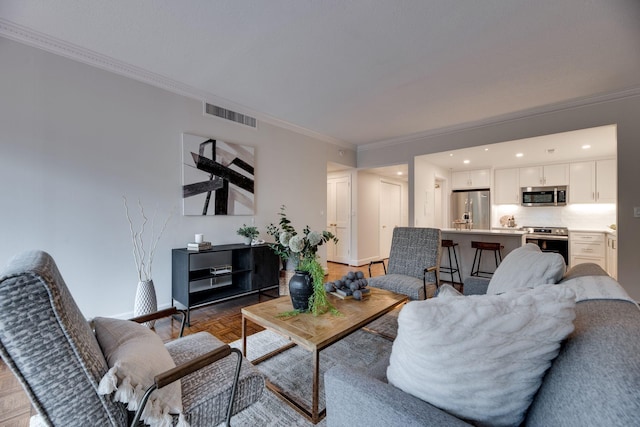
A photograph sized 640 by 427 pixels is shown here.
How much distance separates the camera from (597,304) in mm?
985

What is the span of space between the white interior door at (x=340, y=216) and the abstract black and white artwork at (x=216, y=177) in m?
2.70

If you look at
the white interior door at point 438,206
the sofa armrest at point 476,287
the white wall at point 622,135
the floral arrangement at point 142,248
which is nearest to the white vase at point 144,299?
the floral arrangement at point 142,248

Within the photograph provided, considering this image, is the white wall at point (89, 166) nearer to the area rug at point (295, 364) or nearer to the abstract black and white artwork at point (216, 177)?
the abstract black and white artwork at point (216, 177)

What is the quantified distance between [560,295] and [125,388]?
1399 mm

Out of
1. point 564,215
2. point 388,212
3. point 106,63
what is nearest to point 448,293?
point 106,63

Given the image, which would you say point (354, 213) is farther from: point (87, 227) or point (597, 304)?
point (597, 304)

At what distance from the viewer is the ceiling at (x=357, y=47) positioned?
2.00 metres

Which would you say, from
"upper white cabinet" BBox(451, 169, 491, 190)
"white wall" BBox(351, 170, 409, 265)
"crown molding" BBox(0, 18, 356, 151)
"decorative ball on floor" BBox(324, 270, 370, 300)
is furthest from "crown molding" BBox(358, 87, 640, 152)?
"decorative ball on floor" BBox(324, 270, 370, 300)

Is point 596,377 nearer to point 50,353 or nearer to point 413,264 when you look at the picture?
point 50,353

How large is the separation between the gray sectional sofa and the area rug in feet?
2.09

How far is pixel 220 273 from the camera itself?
3254 millimetres

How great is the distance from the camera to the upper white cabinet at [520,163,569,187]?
217 inches


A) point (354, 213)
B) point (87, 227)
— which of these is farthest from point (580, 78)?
point (87, 227)

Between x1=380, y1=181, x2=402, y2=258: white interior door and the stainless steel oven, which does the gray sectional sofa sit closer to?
the stainless steel oven
